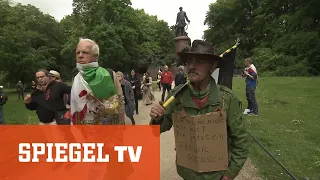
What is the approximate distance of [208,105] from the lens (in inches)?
102

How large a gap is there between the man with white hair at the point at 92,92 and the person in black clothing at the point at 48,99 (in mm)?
1458

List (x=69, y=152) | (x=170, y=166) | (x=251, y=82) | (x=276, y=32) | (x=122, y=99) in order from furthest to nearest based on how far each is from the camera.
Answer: (x=276, y=32) < (x=251, y=82) < (x=170, y=166) < (x=69, y=152) < (x=122, y=99)

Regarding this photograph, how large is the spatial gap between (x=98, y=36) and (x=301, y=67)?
22.6 m

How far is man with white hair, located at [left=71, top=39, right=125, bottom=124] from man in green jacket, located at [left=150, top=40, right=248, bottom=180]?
3.64 ft

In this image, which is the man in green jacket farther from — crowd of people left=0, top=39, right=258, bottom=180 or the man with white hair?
the man with white hair

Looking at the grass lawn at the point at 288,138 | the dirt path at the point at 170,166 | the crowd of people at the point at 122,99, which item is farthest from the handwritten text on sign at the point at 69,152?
the grass lawn at the point at 288,138

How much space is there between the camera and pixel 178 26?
13.5 metres

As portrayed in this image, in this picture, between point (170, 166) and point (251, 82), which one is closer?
point (170, 166)

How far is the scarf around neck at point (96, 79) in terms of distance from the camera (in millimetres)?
3553

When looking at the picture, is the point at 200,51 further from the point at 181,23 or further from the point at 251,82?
the point at 181,23

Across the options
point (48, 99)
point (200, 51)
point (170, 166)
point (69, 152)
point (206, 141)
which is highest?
point (200, 51)

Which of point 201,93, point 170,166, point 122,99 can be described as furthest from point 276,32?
point 201,93

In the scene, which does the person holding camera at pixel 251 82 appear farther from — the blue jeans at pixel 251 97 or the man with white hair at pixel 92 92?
the man with white hair at pixel 92 92

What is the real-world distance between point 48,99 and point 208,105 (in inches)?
129
